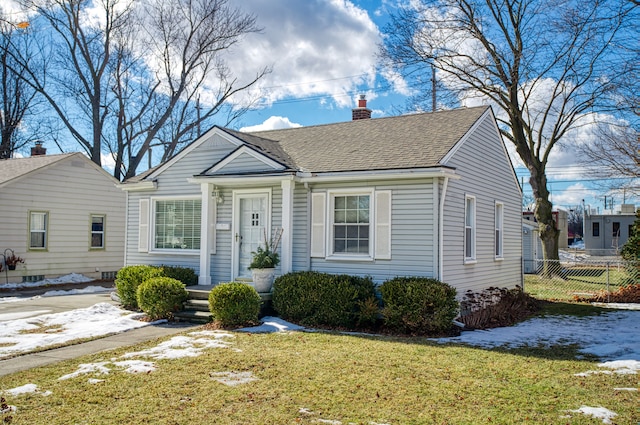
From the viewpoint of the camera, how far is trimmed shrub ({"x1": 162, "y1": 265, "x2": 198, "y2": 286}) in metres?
13.3

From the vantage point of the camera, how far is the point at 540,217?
2458cm

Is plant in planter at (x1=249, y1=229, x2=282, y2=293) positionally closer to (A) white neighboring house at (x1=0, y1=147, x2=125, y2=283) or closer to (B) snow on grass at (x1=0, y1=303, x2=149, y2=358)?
(B) snow on grass at (x1=0, y1=303, x2=149, y2=358)

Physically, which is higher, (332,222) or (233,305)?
(332,222)

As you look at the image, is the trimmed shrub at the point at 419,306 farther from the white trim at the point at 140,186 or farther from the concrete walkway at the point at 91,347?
the white trim at the point at 140,186

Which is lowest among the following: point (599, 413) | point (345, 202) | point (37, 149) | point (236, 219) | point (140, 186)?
point (599, 413)

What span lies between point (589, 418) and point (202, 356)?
5195 mm

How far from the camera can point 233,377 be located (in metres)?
6.95

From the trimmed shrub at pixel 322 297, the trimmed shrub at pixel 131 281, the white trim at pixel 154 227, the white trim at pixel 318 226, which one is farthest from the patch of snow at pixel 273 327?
the white trim at pixel 154 227

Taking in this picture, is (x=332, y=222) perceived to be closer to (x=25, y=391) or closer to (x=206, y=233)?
(x=206, y=233)

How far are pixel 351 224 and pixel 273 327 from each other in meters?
2.92

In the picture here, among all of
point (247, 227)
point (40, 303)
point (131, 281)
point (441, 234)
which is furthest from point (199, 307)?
point (441, 234)

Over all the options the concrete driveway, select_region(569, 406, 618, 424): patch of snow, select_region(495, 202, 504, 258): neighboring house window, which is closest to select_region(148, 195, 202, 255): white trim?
the concrete driveway

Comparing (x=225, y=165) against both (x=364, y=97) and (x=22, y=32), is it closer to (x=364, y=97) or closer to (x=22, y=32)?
(x=364, y=97)

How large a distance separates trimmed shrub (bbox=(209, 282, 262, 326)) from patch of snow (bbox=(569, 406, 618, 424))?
6.47 metres
